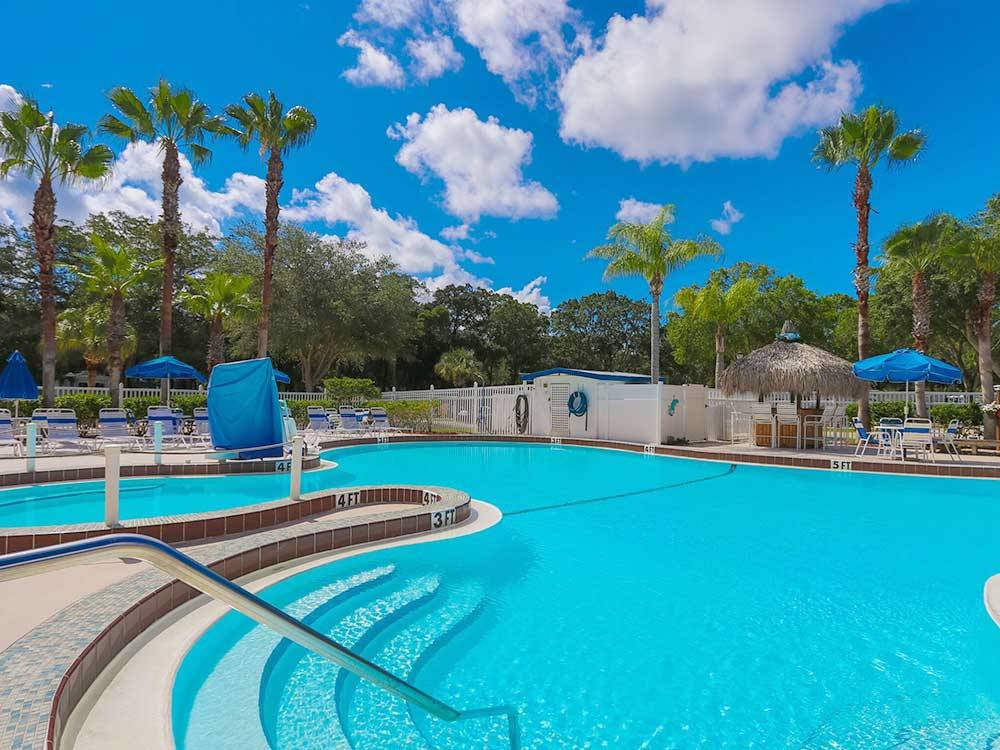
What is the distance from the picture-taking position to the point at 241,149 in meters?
17.5

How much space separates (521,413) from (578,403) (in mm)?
1949

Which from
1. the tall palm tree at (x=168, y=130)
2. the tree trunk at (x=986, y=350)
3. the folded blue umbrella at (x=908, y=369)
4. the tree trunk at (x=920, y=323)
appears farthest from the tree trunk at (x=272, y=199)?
the tree trunk at (x=986, y=350)

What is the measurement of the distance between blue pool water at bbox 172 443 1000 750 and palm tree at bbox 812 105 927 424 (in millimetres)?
10714

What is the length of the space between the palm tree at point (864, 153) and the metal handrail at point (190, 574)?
16.9 metres

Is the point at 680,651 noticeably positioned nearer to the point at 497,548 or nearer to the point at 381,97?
the point at 497,548

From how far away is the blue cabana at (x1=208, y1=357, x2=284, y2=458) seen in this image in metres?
10.0

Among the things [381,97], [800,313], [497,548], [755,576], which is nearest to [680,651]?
[755,576]

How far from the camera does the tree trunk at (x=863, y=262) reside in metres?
15.6

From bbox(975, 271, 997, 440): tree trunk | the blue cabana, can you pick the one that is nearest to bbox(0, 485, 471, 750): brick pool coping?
the blue cabana

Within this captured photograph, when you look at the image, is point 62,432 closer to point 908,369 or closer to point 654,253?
point 654,253

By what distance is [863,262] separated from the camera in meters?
15.8

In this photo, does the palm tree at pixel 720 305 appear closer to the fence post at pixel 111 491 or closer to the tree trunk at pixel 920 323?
the tree trunk at pixel 920 323

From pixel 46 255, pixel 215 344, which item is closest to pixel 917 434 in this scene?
pixel 215 344

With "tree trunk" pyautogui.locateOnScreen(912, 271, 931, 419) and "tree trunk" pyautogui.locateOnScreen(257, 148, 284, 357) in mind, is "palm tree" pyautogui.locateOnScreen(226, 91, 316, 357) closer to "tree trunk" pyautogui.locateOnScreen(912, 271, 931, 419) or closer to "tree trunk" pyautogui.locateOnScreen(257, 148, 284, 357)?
"tree trunk" pyautogui.locateOnScreen(257, 148, 284, 357)
